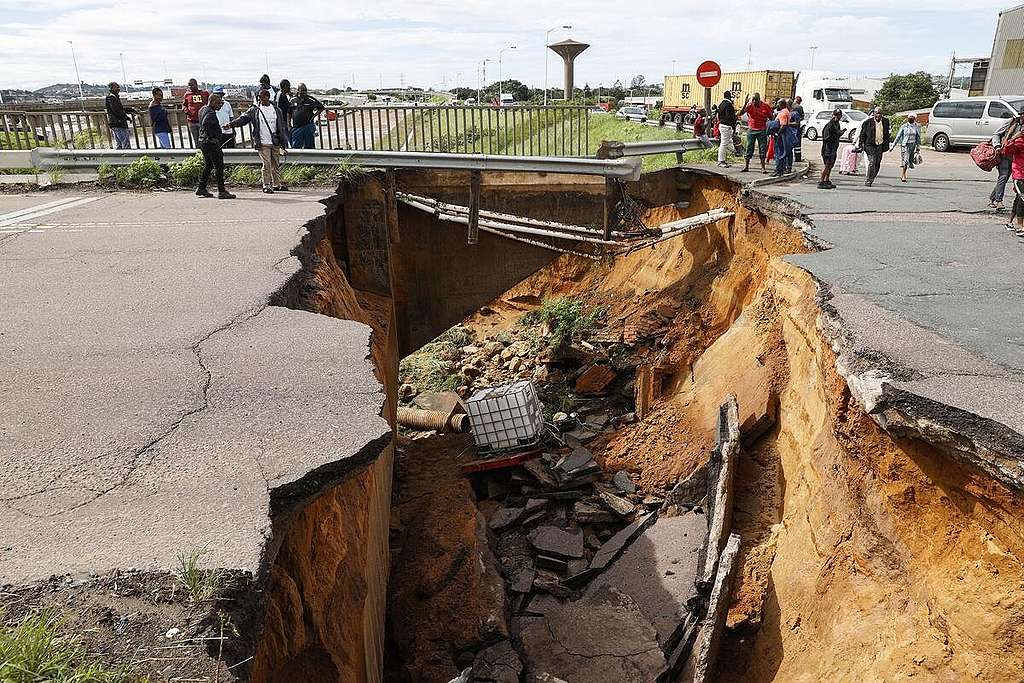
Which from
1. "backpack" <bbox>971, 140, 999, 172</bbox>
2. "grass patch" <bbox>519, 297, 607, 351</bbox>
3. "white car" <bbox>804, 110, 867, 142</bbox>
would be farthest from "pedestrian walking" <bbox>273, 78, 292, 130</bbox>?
"white car" <bbox>804, 110, 867, 142</bbox>

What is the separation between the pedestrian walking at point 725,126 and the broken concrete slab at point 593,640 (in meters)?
10.4

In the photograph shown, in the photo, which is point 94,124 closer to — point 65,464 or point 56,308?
point 56,308

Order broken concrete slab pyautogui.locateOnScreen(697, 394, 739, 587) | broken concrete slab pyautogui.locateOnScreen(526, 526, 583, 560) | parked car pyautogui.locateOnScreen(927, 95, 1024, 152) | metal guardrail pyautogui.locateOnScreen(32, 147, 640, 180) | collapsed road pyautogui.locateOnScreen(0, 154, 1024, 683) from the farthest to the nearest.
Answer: parked car pyautogui.locateOnScreen(927, 95, 1024, 152)
metal guardrail pyautogui.locateOnScreen(32, 147, 640, 180)
broken concrete slab pyautogui.locateOnScreen(526, 526, 583, 560)
broken concrete slab pyautogui.locateOnScreen(697, 394, 739, 587)
collapsed road pyautogui.locateOnScreen(0, 154, 1024, 683)

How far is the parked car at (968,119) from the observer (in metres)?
21.0

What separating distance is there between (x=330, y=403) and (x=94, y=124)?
1388 cm

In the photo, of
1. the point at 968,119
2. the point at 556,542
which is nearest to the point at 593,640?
the point at 556,542

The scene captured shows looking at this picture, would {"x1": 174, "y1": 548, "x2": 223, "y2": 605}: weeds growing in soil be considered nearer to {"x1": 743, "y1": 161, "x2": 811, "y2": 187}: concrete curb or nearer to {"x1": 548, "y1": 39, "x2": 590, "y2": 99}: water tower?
{"x1": 743, "y1": 161, "x2": 811, "y2": 187}: concrete curb

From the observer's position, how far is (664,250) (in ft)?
47.6

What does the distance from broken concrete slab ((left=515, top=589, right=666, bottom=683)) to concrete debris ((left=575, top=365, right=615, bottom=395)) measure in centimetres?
542

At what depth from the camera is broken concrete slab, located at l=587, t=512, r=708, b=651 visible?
7066 millimetres

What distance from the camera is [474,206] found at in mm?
11781

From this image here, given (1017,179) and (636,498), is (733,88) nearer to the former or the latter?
(1017,179)

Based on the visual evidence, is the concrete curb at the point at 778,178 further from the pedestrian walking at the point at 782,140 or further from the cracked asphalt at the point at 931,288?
the cracked asphalt at the point at 931,288

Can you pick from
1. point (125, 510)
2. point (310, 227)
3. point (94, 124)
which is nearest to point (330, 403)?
point (125, 510)
